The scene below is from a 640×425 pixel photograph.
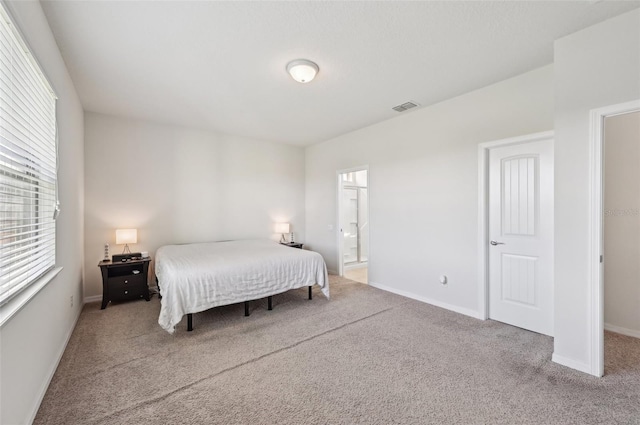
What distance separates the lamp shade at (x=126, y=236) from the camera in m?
3.92

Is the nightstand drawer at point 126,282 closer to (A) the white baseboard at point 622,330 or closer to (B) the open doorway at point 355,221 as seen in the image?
(B) the open doorway at point 355,221

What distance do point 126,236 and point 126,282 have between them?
643mm

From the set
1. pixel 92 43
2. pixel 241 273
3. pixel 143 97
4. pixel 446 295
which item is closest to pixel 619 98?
pixel 446 295

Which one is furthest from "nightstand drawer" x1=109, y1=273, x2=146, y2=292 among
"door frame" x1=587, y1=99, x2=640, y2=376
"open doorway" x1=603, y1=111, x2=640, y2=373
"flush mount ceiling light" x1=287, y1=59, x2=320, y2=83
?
"open doorway" x1=603, y1=111, x2=640, y2=373

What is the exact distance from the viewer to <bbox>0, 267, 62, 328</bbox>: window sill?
1.35 metres

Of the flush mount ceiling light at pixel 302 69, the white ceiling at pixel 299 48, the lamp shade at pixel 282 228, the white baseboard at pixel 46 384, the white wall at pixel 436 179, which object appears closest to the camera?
the white baseboard at pixel 46 384

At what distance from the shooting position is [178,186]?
470 cm

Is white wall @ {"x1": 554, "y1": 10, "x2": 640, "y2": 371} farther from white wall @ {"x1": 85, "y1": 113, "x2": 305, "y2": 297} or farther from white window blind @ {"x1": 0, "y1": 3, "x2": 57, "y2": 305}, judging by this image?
white wall @ {"x1": 85, "y1": 113, "x2": 305, "y2": 297}

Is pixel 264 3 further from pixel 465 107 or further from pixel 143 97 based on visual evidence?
pixel 465 107

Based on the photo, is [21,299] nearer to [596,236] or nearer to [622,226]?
[596,236]

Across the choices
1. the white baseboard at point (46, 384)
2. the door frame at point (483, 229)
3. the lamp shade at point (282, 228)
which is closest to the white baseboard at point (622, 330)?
the door frame at point (483, 229)

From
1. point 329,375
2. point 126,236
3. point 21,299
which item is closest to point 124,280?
point 126,236

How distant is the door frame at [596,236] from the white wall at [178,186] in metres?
4.73

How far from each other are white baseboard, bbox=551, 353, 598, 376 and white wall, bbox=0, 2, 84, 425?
11.9 feet
